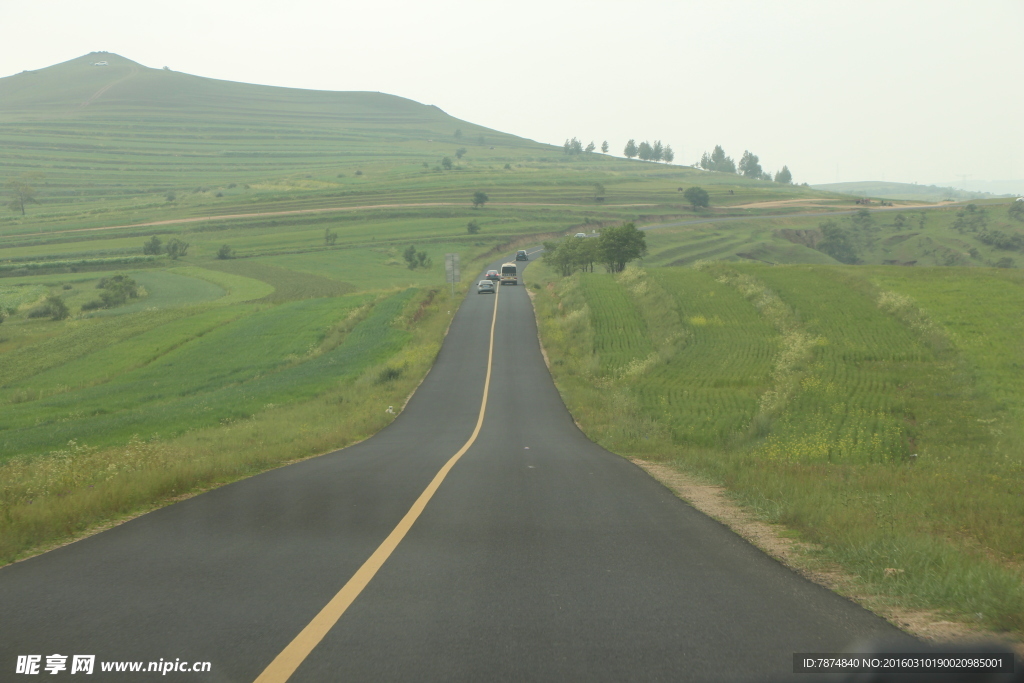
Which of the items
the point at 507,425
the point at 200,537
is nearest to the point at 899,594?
the point at 200,537

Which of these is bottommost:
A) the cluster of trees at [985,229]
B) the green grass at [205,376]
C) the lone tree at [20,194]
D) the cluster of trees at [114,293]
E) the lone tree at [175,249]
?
the green grass at [205,376]

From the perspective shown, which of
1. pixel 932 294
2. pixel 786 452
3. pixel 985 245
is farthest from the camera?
pixel 985 245

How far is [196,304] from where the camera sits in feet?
214

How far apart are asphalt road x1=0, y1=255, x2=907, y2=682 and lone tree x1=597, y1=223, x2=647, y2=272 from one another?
73162mm

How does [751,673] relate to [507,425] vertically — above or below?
above

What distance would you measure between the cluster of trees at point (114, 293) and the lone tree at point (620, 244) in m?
54.0

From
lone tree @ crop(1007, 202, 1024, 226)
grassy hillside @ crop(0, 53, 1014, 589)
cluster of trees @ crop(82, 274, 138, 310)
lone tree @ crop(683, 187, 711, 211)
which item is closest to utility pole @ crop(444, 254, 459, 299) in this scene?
grassy hillside @ crop(0, 53, 1014, 589)

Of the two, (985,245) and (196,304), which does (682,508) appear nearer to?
(196,304)

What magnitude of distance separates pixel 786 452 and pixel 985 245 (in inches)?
4675

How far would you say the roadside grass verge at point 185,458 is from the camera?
7.61m

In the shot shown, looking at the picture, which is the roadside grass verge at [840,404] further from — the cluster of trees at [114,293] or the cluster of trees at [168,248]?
the cluster of trees at [168,248]

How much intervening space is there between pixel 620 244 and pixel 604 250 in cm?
209

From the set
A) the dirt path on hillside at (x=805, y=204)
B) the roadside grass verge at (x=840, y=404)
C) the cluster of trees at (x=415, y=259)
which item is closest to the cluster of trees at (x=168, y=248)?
the cluster of trees at (x=415, y=259)

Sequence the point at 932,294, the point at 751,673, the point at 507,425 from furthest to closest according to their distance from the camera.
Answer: the point at 932,294 < the point at 507,425 < the point at 751,673
